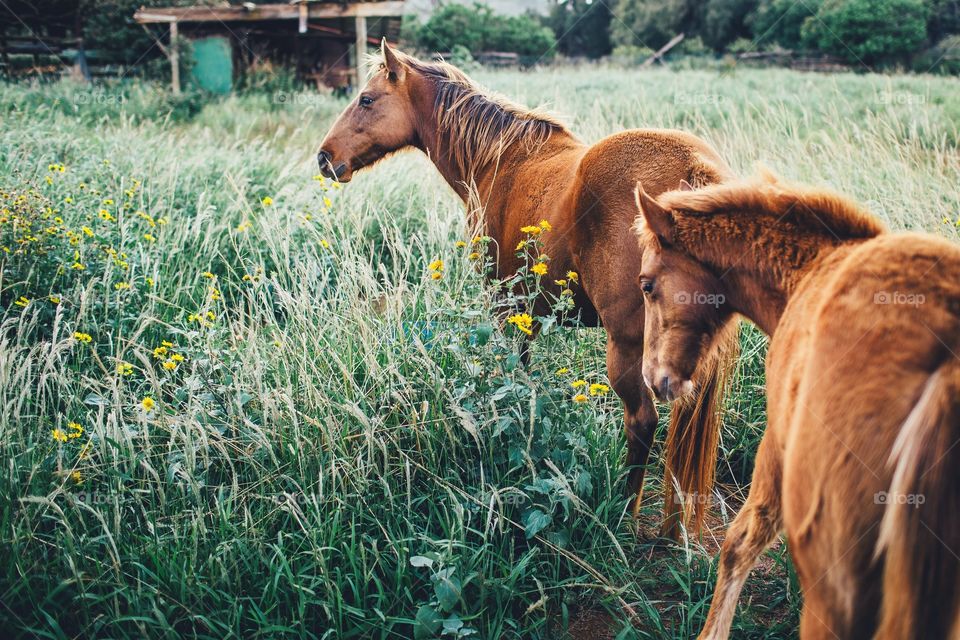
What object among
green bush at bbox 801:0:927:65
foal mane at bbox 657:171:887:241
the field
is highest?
green bush at bbox 801:0:927:65

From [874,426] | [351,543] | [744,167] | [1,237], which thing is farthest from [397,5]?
[874,426]

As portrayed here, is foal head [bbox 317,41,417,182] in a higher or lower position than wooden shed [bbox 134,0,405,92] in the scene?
lower

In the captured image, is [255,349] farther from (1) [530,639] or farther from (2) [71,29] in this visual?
(2) [71,29]

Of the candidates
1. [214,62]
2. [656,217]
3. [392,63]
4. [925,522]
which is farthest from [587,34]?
[925,522]

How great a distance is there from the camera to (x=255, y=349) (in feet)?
9.67

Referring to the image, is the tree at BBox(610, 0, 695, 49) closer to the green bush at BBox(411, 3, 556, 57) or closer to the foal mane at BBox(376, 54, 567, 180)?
the green bush at BBox(411, 3, 556, 57)

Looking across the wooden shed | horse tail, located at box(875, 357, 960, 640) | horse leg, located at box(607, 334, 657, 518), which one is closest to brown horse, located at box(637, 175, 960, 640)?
horse tail, located at box(875, 357, 960, 640)

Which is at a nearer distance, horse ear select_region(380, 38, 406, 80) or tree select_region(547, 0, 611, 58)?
horse ear select_region(380, 38, 406, 80)

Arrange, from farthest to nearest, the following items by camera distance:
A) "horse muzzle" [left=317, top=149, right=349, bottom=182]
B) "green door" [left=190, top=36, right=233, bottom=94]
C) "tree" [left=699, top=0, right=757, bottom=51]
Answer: "tree" [left=699, top=0, right=757, bottom=51] → "green door" [left=190, top=36, right=233, bottom=94] → "horse muzzle" [left=317, top=149, right=349, bottom=182]

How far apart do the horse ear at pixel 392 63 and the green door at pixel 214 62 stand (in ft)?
45.0

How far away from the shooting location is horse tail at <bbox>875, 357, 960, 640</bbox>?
4.33 ft

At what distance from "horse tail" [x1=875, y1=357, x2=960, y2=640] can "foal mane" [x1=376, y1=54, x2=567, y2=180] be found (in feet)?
9.53

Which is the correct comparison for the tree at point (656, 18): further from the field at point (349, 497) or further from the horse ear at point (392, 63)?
the field at point (349, 497)

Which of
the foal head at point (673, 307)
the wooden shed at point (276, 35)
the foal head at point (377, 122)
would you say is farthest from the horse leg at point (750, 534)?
the wooden shed at point (276, 35)
